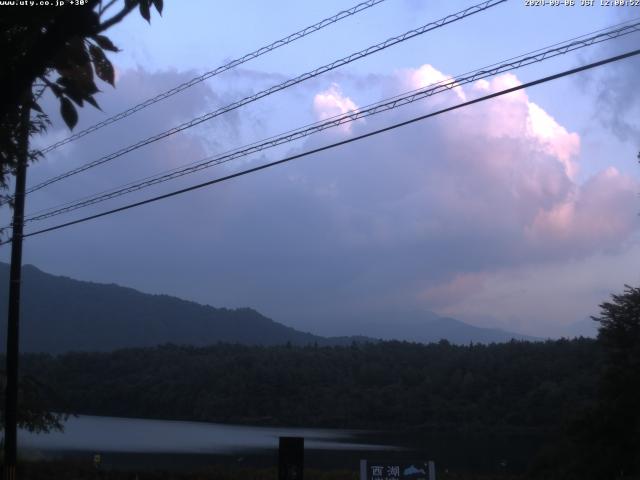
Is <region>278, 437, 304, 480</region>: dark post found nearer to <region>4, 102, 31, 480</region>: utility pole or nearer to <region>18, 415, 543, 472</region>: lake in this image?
<region>4, 102, 31, 480</region>: utility pole

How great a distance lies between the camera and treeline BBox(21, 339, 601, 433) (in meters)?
58.2

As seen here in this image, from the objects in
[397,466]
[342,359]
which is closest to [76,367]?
[342,359]

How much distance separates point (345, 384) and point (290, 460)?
6007 cm

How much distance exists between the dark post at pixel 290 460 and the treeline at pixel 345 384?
4113cm

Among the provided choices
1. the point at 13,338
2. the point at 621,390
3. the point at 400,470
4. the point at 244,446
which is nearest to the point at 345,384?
the point at 244,446

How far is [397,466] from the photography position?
14.6m

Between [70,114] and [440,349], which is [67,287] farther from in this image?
[70,114]

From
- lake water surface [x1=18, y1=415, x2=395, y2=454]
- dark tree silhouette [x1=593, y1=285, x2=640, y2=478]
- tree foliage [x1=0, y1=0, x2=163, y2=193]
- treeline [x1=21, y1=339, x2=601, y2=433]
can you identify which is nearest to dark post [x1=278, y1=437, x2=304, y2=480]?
tree foliage [x1=0, y1=0, x2=163, y2=193]

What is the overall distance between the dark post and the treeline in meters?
41.1

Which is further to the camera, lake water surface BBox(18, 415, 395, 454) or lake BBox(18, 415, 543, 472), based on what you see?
lake water surface BBox(18, 415, 395, 454)

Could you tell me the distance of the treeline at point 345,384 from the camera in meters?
58.2

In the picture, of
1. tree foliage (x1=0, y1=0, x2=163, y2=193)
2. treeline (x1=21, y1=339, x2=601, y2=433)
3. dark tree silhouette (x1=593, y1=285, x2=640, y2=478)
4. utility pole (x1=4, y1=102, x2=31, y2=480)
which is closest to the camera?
tree foliage (x1=0, y1=0, x2=163, y2=193)

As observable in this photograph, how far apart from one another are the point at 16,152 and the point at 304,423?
62698 mm

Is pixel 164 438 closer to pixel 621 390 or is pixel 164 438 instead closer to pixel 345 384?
pixel 345 384
